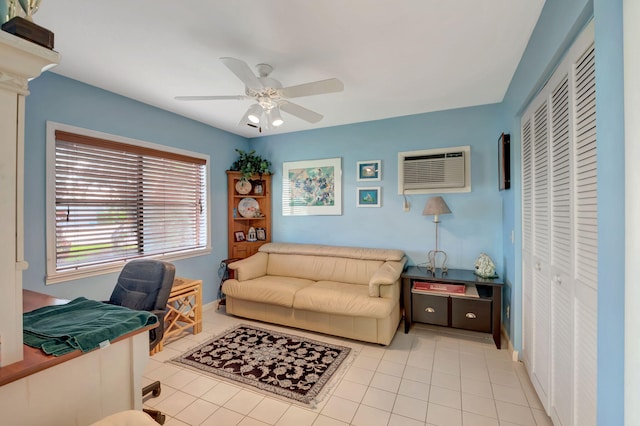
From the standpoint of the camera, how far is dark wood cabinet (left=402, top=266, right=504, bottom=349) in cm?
266

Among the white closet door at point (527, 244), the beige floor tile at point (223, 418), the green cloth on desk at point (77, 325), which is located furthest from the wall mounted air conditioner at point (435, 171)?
the green cloth on desk at point (77, 325)

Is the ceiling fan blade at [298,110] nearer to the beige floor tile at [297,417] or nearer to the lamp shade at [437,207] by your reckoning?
the lamp shade at [437,207]

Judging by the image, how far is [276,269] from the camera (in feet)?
12.4

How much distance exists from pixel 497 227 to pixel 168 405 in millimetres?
3409

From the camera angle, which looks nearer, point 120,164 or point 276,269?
point 120,164

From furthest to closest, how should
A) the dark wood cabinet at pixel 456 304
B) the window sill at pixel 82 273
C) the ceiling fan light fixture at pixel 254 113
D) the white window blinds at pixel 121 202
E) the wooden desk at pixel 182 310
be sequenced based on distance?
the wooden desk at pixel 182 310
the dark wood cabinet at pixel 456 304
the white window blinds at pixel 121 202
the window sill at pixel 82 273
the ceiling fan light fixture at pixel 254 113

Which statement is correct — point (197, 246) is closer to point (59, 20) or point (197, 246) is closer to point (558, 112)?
point (59, 20)

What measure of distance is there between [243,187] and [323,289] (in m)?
2.03

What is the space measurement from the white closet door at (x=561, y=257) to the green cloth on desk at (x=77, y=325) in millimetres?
1985

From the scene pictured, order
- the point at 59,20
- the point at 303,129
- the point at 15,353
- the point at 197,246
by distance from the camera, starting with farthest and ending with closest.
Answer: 1. the point at 303,129
2. the point at 197,246
3. the point at 59,20
4. the point at 15,353

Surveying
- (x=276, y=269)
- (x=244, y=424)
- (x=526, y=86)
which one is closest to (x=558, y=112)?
(x=526, y=86)

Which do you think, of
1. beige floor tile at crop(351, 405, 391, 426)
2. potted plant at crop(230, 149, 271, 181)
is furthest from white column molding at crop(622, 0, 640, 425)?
potted plant at crop(230, 149, 271, 181)

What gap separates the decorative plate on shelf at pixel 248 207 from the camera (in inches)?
164

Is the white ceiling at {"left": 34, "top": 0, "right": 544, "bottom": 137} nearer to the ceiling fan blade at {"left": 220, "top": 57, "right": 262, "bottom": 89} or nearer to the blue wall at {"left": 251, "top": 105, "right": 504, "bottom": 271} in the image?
the ceiling fan blade at {"left": 220, "top": 57, "right": 262, "bottom": 89}
